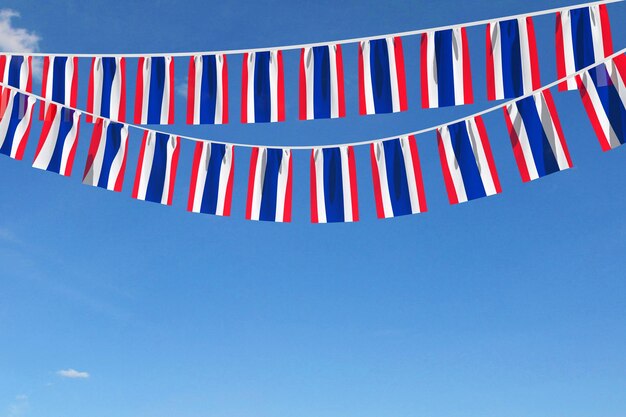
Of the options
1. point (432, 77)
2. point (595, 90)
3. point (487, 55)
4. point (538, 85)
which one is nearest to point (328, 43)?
point (432, 77)

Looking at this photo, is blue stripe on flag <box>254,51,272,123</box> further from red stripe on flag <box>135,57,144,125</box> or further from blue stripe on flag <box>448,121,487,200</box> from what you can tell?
blue stripe on flag <box>448,121,487,200</box>

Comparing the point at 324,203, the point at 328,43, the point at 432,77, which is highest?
the point at 328,43

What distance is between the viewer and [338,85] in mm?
11867

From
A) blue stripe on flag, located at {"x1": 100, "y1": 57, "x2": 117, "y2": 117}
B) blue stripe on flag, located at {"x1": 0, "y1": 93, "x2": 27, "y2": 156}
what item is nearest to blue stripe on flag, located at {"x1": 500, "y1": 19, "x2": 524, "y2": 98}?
blue stripe on flag, located at {"x1": 100, "y1": 57, "x2": 117, "y2": 117}

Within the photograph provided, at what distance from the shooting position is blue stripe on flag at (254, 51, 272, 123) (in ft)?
39.6

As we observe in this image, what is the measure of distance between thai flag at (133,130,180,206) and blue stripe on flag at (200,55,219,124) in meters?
0.92

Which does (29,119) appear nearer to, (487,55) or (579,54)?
(487,55)

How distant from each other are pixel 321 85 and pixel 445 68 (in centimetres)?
199

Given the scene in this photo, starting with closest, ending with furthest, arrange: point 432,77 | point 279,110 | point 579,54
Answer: point 579,54
point 432,77
point 279,110

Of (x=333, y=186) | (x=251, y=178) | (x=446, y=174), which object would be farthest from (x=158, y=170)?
(x=446, y=174)

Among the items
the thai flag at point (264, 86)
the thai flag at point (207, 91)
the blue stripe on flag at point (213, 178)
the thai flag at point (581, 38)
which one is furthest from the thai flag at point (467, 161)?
the blue stripe on flag at point (213, 178)

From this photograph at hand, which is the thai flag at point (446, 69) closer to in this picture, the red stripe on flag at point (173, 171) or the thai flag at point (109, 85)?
the red stripe on flag at point (173, 171)

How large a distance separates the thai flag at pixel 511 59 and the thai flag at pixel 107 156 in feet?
20.6

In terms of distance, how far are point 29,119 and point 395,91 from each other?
638cm
